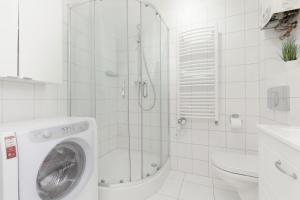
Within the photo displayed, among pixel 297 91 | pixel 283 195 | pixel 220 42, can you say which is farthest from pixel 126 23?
pixel 283 195

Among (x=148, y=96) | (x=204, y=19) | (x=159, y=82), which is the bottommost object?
(x=148, y=96)

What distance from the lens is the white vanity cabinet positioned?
45cm

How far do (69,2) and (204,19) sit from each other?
1538 millimetres

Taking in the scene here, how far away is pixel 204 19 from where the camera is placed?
1.96 meters

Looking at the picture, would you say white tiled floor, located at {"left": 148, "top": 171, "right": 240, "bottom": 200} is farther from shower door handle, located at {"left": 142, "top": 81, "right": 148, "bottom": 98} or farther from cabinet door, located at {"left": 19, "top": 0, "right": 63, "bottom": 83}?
cabinet door, located at {"left": 19, "top": 0, "right": 63, "bottom": 83}

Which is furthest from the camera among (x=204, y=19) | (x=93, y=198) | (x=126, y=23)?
(x=204, y=19)

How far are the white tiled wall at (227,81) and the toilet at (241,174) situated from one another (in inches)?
19.0

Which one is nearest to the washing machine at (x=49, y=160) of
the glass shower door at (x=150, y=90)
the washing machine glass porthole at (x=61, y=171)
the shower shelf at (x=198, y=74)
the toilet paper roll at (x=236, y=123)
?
the washing machine glass porthole at (x=61, y=171)

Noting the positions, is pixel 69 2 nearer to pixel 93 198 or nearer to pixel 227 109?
pixel 93 198

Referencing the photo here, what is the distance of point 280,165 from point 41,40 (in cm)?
157

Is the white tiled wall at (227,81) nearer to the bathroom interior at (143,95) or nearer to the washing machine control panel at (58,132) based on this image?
the bathroom interior at (143,95)

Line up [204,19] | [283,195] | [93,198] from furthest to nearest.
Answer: [204,19] → [93,198] → [283,195]

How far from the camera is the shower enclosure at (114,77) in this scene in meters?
1.61

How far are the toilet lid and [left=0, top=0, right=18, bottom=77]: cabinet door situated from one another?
166 cm
